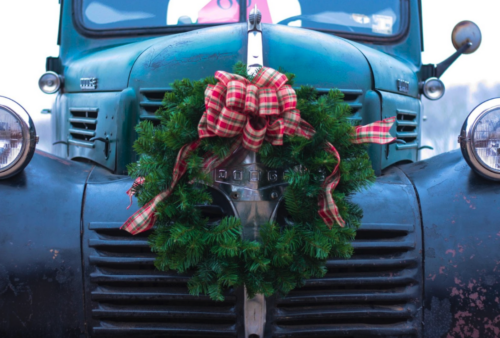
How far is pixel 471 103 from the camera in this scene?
104ft

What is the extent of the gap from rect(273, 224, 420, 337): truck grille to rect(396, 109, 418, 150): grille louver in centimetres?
93

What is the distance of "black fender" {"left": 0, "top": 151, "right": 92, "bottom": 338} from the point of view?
2.15m

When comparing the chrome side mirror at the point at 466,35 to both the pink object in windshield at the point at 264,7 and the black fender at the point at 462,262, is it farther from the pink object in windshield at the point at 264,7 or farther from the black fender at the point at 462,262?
the black fender at the point at 462,262

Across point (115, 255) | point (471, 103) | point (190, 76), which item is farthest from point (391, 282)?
point (471, 103)

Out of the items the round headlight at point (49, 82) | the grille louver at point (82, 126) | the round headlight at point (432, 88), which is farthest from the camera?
the round headlight at point (432, 88)

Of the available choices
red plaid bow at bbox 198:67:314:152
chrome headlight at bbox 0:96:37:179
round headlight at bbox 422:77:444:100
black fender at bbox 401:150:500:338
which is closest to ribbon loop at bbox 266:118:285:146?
red plaid bow at bbox 198:67:314:152

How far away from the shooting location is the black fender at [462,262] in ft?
7.20

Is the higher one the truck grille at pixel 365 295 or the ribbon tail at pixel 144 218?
the ribbon tail at pixel 144 218

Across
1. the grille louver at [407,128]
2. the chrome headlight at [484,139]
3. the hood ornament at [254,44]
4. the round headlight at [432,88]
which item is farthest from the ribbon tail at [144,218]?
the round headlight at [432,88]

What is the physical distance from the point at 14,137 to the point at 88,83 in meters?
1.02

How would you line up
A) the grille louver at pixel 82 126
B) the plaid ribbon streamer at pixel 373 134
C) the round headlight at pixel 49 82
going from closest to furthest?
the plaid ribbon streamer at pixel 373 134 < the grille louver at pixel 82 126 < the round headlight at pixel 49 82

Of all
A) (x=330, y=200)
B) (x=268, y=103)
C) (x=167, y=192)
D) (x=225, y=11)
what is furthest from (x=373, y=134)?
(x=225, y=11)

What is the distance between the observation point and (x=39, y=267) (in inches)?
85.4

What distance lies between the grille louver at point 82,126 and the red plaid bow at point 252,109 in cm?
126
